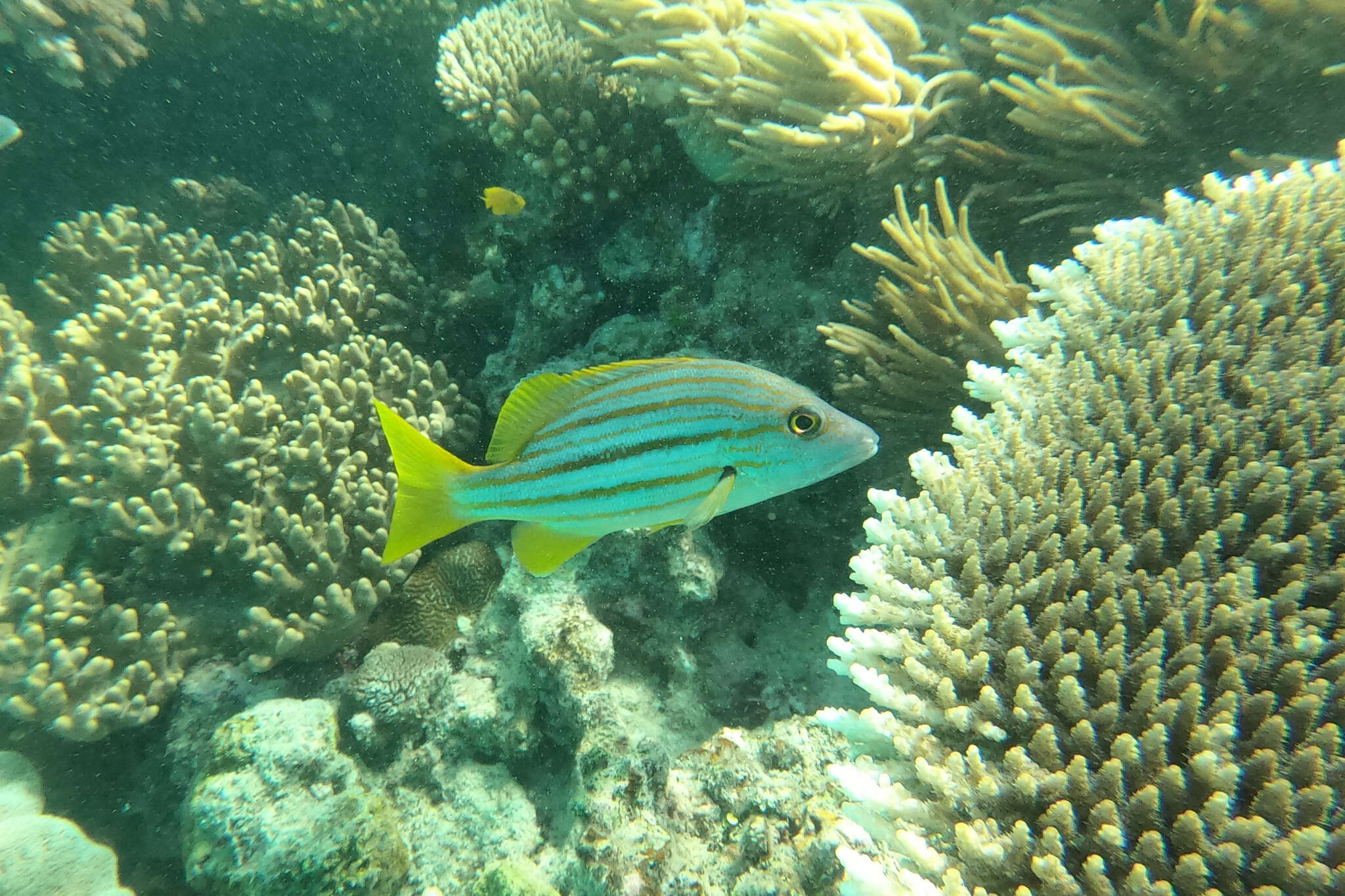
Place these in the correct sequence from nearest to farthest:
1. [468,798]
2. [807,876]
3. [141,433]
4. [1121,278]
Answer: [807,876] → [1121,278] → [468,798] → [141,433]

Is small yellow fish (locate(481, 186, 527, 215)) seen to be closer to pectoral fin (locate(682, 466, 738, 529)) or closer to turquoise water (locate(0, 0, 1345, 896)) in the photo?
turquoise water (locate(0, 0, 1345, 896))

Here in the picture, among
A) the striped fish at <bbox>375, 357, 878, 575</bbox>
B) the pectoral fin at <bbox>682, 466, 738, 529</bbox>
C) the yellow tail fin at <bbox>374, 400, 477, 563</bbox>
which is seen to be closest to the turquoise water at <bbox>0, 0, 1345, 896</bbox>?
the striped fish at <bbox>375, 357, 878, 575</bbox>

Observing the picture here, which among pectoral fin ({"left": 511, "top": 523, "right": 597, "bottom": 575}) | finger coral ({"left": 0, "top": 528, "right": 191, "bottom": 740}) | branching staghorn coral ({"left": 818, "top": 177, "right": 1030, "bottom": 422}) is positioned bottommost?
finger coral ({"left": 0, "top": 528, "right": 191, "bottom": 740})

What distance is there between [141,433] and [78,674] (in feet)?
4.40

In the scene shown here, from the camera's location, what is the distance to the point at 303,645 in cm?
342

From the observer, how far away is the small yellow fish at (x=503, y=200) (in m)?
4.30

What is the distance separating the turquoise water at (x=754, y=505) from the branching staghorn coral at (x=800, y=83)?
0.03 meters

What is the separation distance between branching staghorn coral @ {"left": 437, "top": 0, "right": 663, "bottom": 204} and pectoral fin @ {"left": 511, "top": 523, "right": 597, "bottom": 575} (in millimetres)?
2836

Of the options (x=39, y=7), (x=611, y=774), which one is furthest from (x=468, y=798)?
(x=39, y=7)

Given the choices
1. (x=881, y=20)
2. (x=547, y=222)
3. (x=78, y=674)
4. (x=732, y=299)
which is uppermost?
(x=881, y=20)

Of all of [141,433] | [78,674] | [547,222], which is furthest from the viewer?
[547,222]

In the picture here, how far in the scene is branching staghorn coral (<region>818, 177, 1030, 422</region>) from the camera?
9.64 feet

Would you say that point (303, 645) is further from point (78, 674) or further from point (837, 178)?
point (837, 178)

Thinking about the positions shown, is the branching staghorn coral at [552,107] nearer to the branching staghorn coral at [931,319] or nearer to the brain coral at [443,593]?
the branching staghorn coral at [931,319]
